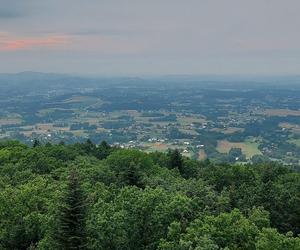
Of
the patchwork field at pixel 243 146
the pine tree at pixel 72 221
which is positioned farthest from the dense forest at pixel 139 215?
the patchwork field at pixel 243 146

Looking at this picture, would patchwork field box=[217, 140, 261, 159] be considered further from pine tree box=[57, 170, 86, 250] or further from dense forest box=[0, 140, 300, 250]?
pine tree box=[57, 170, 86, 250]

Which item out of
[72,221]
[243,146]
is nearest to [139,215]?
[72,221]

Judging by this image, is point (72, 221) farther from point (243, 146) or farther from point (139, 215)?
point (243, 146)

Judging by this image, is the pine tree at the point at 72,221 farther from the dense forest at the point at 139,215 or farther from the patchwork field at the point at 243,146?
the patchwork field at the point at 243,146

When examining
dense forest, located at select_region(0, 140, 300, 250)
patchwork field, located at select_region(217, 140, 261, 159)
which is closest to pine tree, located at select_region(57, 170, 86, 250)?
dense forest, located at select_region(0, 140, 300, 250)

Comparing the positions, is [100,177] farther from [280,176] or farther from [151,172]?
[280,176]

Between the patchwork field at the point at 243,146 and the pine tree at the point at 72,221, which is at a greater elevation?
the pine tree at the point at 72,221

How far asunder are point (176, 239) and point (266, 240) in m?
4.74

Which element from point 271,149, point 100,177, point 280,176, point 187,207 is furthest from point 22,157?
point 271,149

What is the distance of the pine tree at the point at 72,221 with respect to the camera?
27109 mm

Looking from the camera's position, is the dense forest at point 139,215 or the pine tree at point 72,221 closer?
the dense forest at point 139,215

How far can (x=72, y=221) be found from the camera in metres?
27.4

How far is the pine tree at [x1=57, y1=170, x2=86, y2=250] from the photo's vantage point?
27.1 m

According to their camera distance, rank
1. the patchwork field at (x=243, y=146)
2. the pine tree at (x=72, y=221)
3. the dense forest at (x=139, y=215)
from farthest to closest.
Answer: the patchwork field at (x=243, y=146) → the pine tree at (x=72, y=221) → the dense forest at (x=139, y=215)
